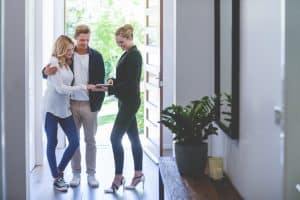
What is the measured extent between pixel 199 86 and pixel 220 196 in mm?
1726

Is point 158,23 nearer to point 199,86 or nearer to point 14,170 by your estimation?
point 199,86

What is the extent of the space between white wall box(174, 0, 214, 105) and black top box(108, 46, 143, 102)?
1.53 feet

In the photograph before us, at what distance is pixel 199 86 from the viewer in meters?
4.35

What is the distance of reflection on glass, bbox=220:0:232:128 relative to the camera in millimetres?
3084

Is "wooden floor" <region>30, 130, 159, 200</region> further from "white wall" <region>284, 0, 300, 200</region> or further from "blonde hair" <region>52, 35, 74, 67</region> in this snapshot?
"white wall" <region>284, 0, 300, 200</region>

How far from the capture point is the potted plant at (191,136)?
3.04m

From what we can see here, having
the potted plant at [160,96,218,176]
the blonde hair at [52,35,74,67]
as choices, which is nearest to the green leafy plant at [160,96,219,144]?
the potted plant at [160,96,218,176]

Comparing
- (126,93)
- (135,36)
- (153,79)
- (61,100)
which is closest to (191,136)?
(126,93)

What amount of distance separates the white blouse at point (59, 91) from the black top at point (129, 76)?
385 millimetres

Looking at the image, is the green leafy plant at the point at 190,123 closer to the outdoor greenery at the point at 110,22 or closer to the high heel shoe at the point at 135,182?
the high heel shoe at the point at 135,182

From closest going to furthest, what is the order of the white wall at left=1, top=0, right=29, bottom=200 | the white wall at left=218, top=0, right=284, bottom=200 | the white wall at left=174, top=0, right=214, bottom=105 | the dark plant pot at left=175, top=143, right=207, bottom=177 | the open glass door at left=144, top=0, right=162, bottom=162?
the white wall at left=218, top=0, right=284, bottom=200 → the dark plant pot at left=175, top=143, right=207, bottom=177 → the white wall at left=1, top=0, right=29, bottom=200 → the white wall at left=174, top=0, right=214, bottom=105 → the open glass door at left=144, top=0, right=162, bottom=162

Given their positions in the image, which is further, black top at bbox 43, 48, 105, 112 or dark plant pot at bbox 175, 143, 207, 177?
black top at bbox 43, 48, 105, 112

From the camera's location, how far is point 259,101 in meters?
2.37

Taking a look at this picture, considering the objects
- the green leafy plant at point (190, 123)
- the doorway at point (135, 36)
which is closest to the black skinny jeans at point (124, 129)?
the doorway at point (135, 36)
